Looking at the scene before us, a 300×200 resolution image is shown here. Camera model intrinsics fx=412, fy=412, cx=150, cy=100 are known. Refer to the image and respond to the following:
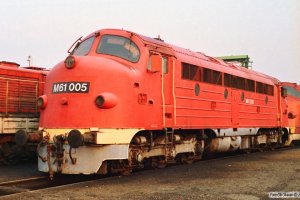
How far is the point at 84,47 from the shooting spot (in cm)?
1121

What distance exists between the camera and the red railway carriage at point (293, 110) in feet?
71.3

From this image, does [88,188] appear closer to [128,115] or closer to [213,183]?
[128,115]

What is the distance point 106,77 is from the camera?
9.58 metres

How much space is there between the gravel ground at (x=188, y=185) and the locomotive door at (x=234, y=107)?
12.0 ft

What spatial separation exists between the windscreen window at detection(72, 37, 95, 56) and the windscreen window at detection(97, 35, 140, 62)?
356 mm

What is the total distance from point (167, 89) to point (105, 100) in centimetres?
254

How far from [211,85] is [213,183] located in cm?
522

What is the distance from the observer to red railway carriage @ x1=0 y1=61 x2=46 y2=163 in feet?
42.6

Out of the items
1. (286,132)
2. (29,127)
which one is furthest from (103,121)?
(286,132)

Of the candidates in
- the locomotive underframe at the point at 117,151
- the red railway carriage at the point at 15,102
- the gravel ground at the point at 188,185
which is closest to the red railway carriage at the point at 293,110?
the locomotive underframe at the point at 117,151

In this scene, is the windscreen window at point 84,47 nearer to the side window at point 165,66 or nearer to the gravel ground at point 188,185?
the side window at point 165,66

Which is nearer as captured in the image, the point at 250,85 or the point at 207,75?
the point at 207,75

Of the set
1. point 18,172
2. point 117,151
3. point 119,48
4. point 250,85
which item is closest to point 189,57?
point 119,48

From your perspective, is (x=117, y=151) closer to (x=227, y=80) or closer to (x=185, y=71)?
(x=185, y=71)
